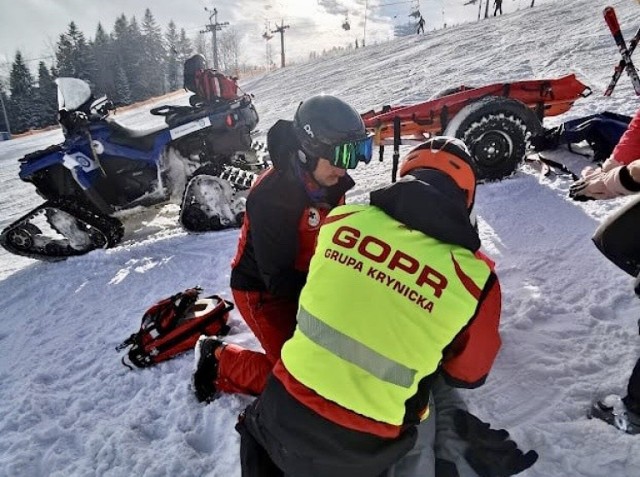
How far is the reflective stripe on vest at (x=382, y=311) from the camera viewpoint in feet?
4.67

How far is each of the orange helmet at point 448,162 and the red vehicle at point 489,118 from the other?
2333 millimetres

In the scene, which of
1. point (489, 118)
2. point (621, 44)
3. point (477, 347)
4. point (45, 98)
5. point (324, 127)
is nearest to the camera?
point (477, 347)

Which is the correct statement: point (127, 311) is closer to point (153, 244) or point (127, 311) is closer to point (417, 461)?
point (153, 244)

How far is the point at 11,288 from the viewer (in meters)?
4.67

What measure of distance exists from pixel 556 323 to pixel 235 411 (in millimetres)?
1807

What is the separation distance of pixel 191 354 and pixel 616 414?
7.54 ft

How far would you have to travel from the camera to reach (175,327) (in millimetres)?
3105

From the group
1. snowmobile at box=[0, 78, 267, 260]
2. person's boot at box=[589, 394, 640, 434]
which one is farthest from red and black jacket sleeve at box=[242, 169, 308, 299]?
snowmobile at box=[0, 78, 267, 260]

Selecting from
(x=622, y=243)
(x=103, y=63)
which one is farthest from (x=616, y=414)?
(x=103, y=63)

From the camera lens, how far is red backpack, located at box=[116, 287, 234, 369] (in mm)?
3045

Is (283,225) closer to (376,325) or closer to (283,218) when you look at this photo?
(283,218)

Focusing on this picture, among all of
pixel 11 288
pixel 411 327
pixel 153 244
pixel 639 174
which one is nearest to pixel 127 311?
pixel 153 244

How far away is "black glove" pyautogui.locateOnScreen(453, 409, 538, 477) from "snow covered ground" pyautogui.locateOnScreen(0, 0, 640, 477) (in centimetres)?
9

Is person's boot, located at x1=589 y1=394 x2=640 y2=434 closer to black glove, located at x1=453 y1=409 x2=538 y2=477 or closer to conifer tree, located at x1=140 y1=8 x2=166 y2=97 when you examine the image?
black glove, located at x1=453 y1=409 x2=538 y2=477
